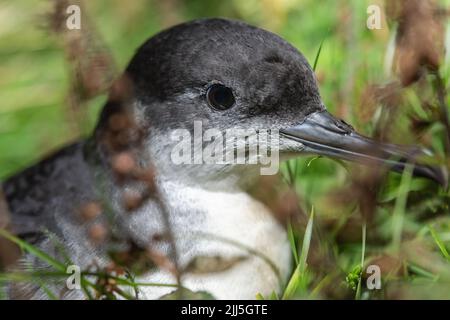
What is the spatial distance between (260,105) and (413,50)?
2.01 ft

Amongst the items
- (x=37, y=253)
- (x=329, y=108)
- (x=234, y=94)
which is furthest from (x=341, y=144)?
(x=37, y=253)

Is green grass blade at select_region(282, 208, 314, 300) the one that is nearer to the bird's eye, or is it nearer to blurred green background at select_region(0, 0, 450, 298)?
blurred green background at select_region(0, 0, 450, 298)

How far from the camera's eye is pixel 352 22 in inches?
161

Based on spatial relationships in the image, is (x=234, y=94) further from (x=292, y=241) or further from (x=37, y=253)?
(x=37, y=253)

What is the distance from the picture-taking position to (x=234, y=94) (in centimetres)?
296

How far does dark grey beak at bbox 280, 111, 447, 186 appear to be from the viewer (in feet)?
9.83

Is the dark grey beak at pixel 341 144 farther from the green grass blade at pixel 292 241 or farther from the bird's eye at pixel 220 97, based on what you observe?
the green grass blade at pixel 292 241

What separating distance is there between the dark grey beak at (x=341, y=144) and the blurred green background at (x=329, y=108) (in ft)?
0.74

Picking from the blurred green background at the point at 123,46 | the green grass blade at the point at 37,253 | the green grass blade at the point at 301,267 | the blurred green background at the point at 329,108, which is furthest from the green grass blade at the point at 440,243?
the green grass blade at the point at 37,253

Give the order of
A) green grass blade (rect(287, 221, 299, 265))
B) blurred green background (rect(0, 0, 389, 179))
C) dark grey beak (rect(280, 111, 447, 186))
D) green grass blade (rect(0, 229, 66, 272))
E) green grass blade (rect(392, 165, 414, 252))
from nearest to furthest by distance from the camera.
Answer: green grass blade (rect(0, 229, 66, 272)), dark grey beak (rect(280, 111, 447, 186)), green grass blade (rect(287, 221, 299, 265)), green grass blade (rect(392, 165, 414, 252)), blurred green background (rect(0, 0, 389, 179))

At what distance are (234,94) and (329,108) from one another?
106 cm

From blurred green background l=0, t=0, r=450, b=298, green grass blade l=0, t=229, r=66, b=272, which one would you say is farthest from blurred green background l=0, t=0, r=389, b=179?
green grass blade l=0, t=229, r=66, b=272

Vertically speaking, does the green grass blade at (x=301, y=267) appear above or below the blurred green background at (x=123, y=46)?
below

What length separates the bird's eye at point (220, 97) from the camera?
9.75 feet
